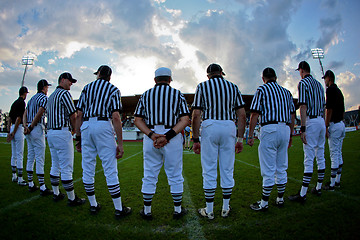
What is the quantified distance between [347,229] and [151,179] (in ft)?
8.26

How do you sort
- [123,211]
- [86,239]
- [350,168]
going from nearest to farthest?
[86,239], [123,211], [350,168]

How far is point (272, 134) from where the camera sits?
3.00m

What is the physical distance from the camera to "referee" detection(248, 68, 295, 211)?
9.87ft

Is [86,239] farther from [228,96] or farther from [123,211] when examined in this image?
[228,96]

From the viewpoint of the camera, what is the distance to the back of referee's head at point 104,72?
10.2 feet

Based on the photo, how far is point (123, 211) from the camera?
296 centimetres

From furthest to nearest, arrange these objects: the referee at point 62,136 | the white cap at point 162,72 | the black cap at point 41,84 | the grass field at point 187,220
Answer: the black cap at point 41,84, the referee at point 62,136, the white cap at point 162,72, the grass field at point 187,220

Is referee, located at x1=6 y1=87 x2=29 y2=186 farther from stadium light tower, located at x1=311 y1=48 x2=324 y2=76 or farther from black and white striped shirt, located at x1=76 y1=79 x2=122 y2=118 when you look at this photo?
stadium light tower, located at x1=311 y1=48 x2=324 y2=76

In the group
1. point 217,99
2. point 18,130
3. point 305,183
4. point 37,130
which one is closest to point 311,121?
point 305,183

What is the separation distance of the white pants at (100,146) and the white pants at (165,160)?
54 centimetres

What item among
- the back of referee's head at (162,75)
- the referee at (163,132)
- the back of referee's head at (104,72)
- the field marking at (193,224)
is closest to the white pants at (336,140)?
the field marking at (193,224)

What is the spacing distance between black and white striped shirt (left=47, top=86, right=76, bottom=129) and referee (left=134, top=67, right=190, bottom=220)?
5.29 ft

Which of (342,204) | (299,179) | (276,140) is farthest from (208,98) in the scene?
(299,179)

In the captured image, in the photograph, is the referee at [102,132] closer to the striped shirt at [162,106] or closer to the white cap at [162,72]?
the striped shirt at [162,106]
